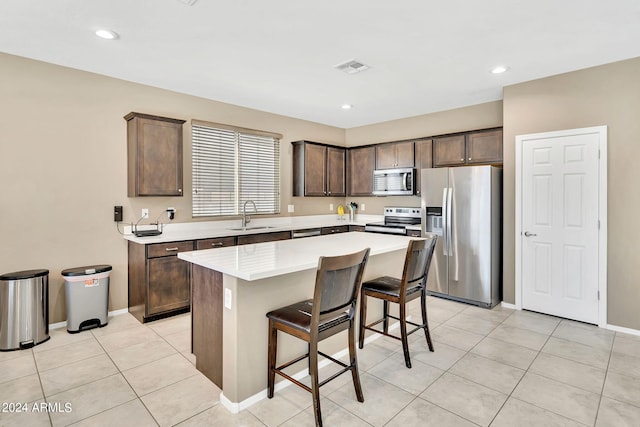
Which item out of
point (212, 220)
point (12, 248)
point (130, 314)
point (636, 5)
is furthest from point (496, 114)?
point (12, 248)

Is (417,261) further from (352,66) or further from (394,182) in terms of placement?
(394,182)

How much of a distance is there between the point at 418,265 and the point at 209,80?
3143 millimetres

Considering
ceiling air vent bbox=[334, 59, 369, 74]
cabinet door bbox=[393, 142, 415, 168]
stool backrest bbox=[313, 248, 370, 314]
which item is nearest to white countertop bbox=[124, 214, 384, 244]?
cabinet door bbox=[393, 142, 415, 168]

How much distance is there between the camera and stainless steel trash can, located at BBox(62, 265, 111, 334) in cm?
338

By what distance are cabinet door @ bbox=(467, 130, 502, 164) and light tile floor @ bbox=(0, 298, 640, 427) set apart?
236cm

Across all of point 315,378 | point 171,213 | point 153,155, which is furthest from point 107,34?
point 315,378

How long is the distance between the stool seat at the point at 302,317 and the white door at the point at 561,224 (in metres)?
2.98

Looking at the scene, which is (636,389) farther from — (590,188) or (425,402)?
(590,188)

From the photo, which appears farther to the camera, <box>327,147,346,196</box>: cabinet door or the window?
<box>327,147,346,196</box>: cabinet door

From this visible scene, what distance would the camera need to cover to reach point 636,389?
7.96 ft

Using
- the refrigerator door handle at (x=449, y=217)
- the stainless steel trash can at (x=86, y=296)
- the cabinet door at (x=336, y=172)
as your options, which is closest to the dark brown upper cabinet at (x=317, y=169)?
the cabinet door at (x=336, y=172)

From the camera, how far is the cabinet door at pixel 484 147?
15.4 feet

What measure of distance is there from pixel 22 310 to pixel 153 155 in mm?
1924

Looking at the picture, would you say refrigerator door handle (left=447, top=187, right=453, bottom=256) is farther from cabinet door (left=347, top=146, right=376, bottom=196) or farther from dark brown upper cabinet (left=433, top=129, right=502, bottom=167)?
cabinet door (left=347, top=146, right=376, bottom=196)
